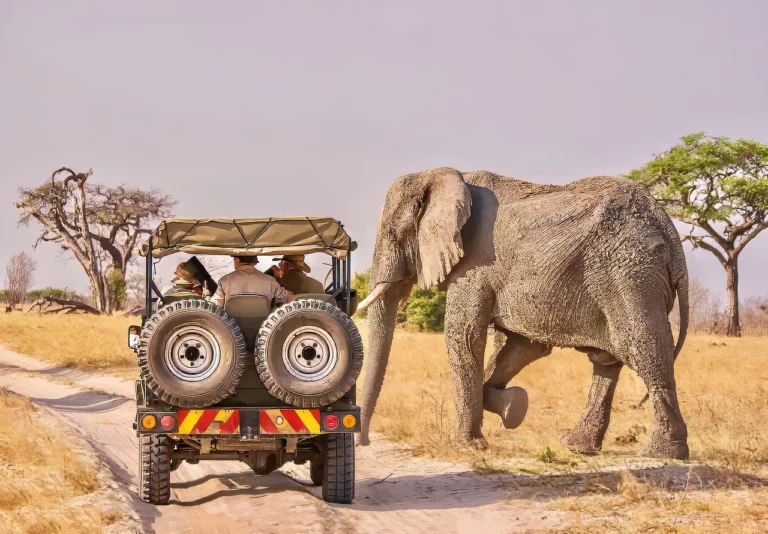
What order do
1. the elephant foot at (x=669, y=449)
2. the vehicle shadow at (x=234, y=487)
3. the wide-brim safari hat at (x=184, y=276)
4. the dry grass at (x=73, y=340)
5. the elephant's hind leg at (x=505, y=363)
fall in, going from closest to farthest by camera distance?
the vehicle shadow at (x=234, y=487) → the wide-brim safari hat at (x=184, y=276) → the elephant foot at (x=669, y=449) → the elephant's hind leg at (x=505, y=363) → the dry grass at (x=73, y=340)

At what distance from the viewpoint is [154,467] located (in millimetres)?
7781

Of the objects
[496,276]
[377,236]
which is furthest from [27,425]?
[496,276]

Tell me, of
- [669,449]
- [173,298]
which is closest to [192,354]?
[173,298]

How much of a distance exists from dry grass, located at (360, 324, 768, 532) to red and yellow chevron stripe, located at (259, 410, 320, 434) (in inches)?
84.2

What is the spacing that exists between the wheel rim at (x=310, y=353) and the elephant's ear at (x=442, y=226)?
3.65 m

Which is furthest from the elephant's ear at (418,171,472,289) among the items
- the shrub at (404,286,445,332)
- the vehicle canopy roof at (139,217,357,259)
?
the shrub at (404,286,445,332)

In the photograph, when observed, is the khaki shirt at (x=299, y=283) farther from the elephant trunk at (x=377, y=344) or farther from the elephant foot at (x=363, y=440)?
the elephant foot at (x=363, y=440)

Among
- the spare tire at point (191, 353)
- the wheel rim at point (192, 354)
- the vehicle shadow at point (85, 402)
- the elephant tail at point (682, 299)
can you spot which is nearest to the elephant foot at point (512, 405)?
the elephant tail at point (682, 299)

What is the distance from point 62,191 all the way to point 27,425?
4074cm

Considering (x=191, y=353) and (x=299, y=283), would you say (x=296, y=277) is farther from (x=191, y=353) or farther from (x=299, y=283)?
(x=191, y=353)

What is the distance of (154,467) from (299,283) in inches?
86.4

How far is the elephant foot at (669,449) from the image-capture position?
9930 mm

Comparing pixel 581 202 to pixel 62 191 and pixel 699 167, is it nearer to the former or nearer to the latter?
pixel 699 167

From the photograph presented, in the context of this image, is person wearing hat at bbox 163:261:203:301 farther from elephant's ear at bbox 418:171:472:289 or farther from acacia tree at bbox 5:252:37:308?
acacia tree at bbox 5:252:37:308
